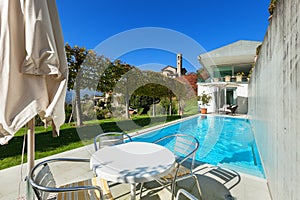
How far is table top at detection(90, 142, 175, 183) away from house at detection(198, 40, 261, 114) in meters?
12.8

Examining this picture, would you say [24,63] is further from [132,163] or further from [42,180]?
[132,163]

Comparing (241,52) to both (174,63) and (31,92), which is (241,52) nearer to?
(174,63)

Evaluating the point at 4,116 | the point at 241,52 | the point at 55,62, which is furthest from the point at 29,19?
the point at 241,52

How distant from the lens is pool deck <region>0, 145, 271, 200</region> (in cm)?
233

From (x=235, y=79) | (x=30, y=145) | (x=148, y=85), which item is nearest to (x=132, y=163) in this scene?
(x=30, y=145)

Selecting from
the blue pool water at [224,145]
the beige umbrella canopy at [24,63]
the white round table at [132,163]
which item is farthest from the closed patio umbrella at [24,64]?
the blue pool water at [224,145]

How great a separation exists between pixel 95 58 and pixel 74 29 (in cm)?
252

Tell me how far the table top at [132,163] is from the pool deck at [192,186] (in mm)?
769

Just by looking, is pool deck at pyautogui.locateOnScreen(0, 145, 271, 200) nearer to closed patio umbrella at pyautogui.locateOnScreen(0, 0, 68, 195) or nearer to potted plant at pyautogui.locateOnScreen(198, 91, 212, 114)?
closed patio umbrella at pyautogui.locateOnScreen(0, 0, 68, 195)

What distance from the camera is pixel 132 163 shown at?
1758mm

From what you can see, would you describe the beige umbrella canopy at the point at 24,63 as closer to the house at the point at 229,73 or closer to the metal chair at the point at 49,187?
the metal chair at the point at 49,187

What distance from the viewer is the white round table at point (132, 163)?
148cm

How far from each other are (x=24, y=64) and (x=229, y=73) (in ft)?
62.6

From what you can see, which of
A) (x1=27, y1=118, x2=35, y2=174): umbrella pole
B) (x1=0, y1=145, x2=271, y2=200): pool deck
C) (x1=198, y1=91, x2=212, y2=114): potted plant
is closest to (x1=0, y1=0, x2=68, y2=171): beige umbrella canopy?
(x1=27, y1=118, x2=35, y2=174): umbrella pole
